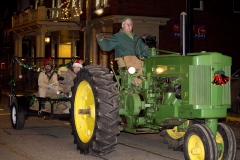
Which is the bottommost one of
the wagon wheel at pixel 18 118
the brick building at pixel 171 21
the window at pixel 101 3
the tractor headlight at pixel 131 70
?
the wagon wheel at pixel 18 118

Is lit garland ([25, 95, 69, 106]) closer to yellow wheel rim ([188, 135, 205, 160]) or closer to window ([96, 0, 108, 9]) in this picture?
yellow wheel rim ([188, 135, 205, 160])

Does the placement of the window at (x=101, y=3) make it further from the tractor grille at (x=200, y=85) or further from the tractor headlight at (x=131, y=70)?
the tractor grille at (x=200, y=85)

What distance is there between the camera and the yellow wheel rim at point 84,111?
952cm

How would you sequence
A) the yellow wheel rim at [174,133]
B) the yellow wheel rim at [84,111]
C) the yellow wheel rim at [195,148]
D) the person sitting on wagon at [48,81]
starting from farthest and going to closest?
the person sitting on wagon at [48,81] < the yellow wheel rim at [174,133] < the yellow wheel rim at [84,111] < the yellow wheel rim at [195,148]

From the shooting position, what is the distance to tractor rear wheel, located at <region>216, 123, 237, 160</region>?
7.86 m

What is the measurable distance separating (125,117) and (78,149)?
1122 millimetres

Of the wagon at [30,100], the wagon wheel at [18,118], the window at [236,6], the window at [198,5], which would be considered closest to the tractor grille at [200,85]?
the wagon at [30,100]

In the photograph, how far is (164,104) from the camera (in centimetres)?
845

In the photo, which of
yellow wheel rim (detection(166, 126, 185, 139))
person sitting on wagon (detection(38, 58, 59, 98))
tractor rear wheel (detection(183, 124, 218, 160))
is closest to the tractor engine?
tractor rear wheel (detection(183, 124, 218, 160))

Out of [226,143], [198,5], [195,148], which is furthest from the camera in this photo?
[198,5]

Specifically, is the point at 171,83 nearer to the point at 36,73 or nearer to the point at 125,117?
the point at 125,117

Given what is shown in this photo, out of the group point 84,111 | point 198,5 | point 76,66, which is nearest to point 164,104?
point 84,111

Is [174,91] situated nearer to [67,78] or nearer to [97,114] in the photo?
[97,114]

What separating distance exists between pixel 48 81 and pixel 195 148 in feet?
21.2
